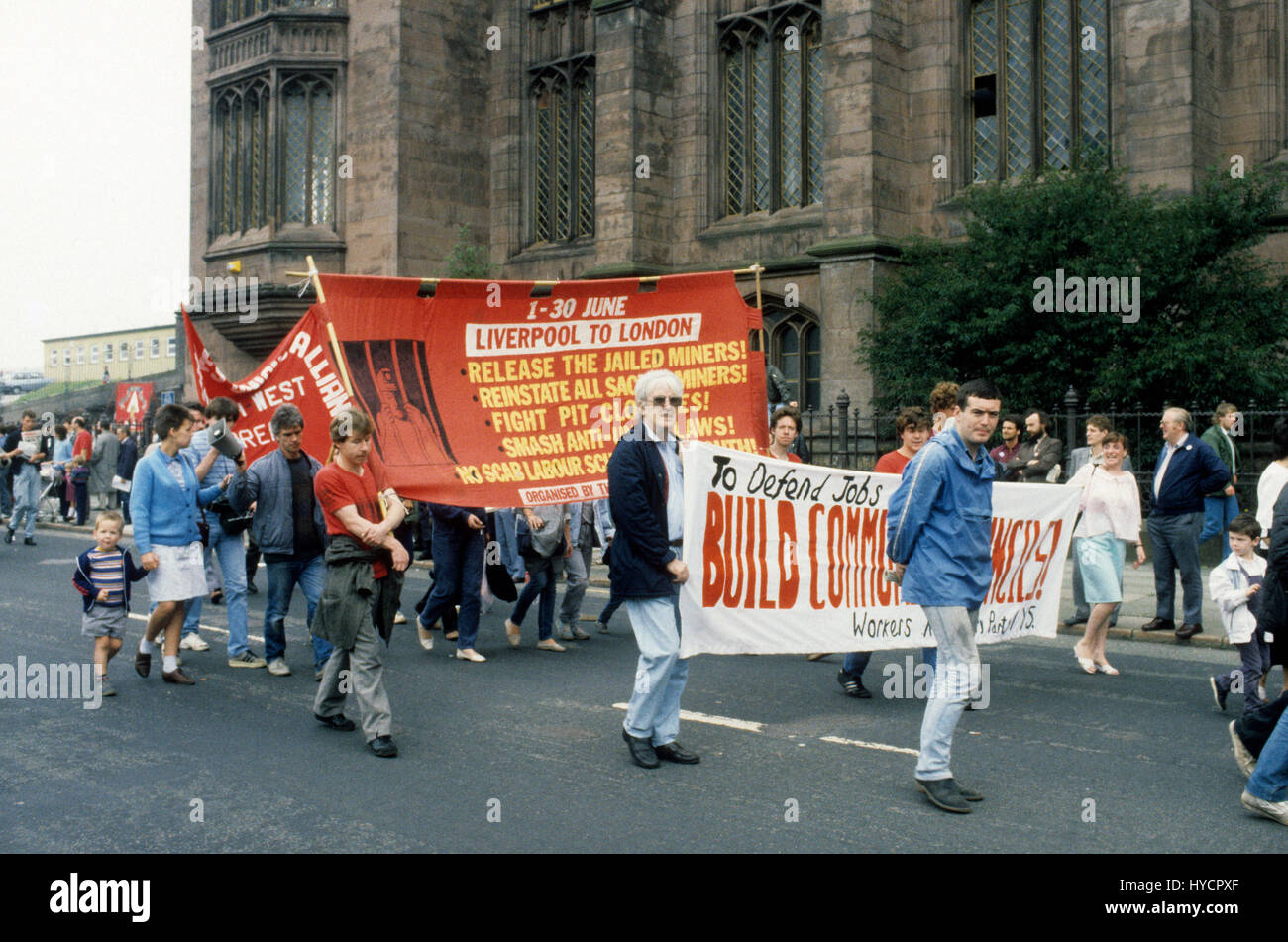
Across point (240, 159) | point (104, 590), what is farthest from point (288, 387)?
point (240, 159)

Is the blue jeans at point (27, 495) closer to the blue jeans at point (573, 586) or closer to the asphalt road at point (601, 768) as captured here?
the asphalt road at point (601, 768)

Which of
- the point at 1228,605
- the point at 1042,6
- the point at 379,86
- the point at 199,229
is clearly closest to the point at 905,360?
the point at 1042,6

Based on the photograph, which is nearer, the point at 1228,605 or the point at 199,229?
the point at 1228,605

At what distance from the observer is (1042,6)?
65.0 feet

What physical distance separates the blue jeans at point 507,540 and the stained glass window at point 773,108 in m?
13.6

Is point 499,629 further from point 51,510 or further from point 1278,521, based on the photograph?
point 51,510

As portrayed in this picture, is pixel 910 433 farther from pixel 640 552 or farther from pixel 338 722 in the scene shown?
pixel 338 722

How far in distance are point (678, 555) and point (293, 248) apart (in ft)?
69.8

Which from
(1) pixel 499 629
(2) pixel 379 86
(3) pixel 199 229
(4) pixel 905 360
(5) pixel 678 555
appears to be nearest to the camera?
(5) pixel 678 555

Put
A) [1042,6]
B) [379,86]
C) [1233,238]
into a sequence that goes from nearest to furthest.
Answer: [1233,238] → [1042,6] → [379,86]

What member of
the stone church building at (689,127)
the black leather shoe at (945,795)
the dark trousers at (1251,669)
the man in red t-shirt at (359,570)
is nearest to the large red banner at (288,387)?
the man in red t-shirt at (359,570)

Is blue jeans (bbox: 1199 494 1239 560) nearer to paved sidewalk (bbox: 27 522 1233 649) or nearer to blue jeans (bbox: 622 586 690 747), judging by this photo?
paved sidewalk (bbox: 27 522 1233 649)

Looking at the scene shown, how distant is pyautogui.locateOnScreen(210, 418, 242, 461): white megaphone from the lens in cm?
891

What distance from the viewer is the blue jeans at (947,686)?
5.52 m
